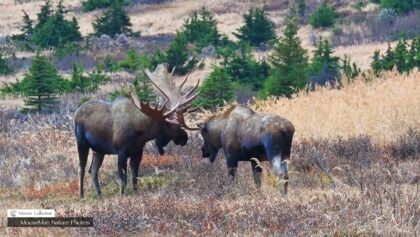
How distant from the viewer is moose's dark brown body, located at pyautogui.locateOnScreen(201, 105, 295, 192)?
14898 millimetres

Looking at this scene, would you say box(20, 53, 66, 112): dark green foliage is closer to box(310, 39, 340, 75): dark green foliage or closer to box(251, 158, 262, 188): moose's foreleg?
box(310, 39, 340, 75): dark green foliage

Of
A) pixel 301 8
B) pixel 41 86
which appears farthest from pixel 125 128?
pixel 301 8

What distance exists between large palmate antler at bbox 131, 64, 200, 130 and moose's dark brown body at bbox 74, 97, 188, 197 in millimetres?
114

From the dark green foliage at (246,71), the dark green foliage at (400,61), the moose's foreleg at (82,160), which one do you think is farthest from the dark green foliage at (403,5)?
the moose's foreleg at (82,160)

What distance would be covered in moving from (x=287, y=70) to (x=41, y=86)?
666 cm

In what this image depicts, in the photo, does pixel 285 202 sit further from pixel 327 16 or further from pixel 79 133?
pixel 327 16

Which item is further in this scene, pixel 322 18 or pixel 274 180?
pixel 322 18

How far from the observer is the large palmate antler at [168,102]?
15953 mm

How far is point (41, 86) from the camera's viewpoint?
28109 millimetres

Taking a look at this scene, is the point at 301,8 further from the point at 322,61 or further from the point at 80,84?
the point at 80,84

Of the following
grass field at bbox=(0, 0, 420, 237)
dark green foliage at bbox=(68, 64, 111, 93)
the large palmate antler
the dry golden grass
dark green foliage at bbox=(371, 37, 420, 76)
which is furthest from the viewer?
dark green foliage at bbox=(68, 64, 111, 93)

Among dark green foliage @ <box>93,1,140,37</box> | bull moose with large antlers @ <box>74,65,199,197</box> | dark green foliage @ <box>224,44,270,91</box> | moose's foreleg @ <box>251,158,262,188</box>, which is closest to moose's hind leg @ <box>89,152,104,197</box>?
bull moose with large antlers @ <box>74,65,199,197</box>

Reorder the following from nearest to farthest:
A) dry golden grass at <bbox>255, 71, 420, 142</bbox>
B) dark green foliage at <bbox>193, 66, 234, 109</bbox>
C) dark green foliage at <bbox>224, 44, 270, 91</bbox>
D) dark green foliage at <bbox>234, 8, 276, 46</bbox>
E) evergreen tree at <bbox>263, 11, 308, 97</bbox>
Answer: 1. dry golden grass at <bbox>255, 71, 420, 142</bbox>
2. evergreen tree at <bbox>263, 11, 308, 97</bbox>
3. dark green foliage at <bbox>193, 66, 234, 109</bbox>
4. dark green foliage at <bbox>224, 44, 270, 91</bbox>
5. dark green foliage at <bbox>234, 8, 276, 46</bbox>

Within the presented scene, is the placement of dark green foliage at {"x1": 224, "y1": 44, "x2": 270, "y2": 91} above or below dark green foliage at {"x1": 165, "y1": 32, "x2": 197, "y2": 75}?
above
